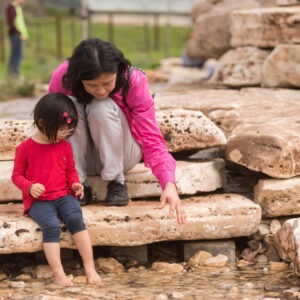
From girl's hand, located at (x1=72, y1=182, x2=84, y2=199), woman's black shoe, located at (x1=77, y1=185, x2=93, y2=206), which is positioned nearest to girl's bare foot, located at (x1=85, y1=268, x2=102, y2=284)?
girl's hand, located at (x1=72, y1=182, x2=84, y2=199)

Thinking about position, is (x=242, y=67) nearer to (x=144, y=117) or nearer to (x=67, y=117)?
(x=144, y=117)

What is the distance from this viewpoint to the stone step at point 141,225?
4.78m

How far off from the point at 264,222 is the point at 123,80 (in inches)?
52.2

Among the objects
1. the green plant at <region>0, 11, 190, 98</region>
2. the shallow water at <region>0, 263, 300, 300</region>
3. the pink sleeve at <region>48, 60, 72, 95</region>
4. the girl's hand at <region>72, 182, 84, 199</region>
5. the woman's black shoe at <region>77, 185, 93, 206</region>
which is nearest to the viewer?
the shallow water at <region>0, 263, 300, 300</region>

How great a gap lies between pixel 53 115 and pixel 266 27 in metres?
3.79

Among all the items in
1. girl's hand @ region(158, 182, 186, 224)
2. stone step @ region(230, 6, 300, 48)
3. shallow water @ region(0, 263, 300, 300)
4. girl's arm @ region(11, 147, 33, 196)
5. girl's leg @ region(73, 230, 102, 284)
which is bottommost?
shallow water @ region(0, 263, 300, 300)

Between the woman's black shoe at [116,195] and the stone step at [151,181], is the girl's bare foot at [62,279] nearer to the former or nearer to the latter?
the woman's black shoe at [116,195]

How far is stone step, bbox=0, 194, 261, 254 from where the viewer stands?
478 centimetres

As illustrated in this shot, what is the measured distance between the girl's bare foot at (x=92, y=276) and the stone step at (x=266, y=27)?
12.3 feet

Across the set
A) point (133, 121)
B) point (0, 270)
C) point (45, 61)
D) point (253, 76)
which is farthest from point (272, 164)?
point (45, 61)

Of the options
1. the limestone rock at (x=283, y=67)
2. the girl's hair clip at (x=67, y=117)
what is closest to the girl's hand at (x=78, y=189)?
the girl's hair clip at (x=67, y=117)

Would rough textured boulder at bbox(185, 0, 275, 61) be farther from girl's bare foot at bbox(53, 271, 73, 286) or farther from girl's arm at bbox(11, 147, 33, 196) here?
girl's bare foot at bbox(53, 271, 73, 286)

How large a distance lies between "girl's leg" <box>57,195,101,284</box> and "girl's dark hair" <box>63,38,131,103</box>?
0.64 m

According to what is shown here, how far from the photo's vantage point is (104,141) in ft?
16.2
